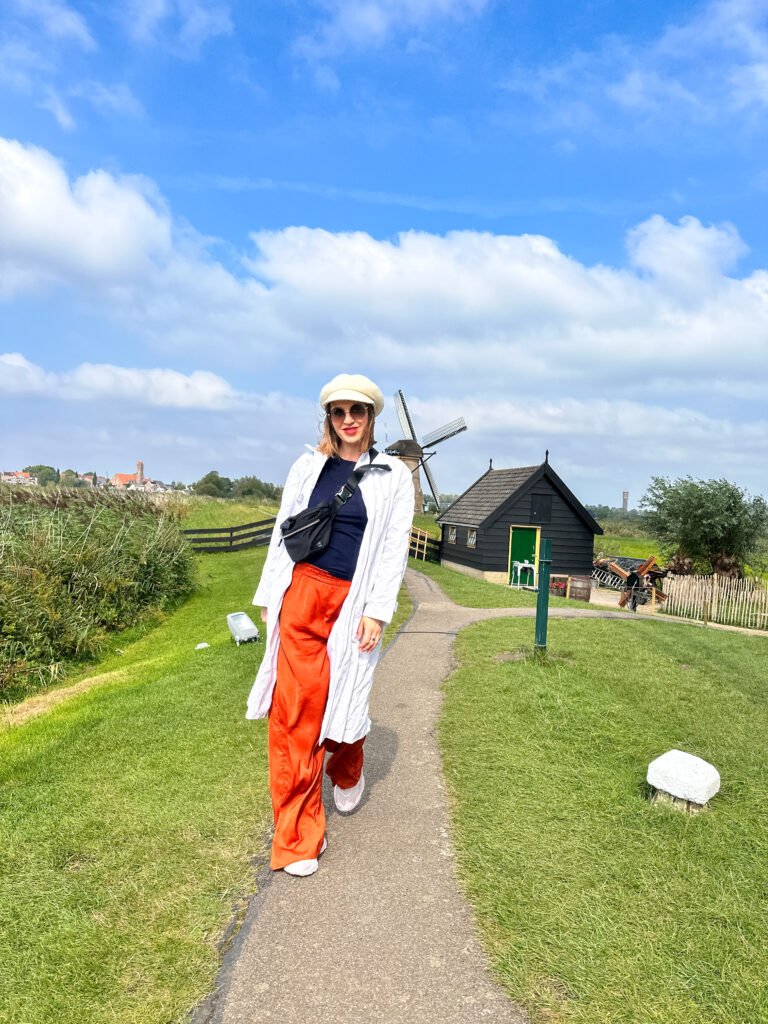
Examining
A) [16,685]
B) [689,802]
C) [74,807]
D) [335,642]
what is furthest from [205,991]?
[16,685]

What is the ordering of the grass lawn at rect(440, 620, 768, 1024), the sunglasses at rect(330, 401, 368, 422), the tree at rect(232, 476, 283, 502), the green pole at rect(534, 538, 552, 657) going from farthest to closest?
the tree at rect(232, 476, 283, 502) → the green pole at rect(534, 538, 552, 657) → the sunglasses at rect(330, 401, 368, 422) → the grass lawn at rect(440, 620, 768, 1024)

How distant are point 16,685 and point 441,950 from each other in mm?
8673

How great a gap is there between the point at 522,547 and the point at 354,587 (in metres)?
21.6

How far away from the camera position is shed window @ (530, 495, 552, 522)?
80.0ft

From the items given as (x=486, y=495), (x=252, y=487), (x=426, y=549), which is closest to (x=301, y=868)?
(x=486, y=495)

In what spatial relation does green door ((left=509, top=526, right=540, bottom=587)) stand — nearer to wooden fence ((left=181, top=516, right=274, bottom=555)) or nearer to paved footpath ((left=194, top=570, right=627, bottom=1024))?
wooden fence ((left=181, top=516, right=274, bottom=555))

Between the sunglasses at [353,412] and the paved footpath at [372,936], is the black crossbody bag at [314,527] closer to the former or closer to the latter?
the sunglasses at [353,412]

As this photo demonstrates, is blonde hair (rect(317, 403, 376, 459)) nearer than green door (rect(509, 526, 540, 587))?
Yes

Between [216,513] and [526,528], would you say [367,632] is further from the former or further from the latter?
[216,513]

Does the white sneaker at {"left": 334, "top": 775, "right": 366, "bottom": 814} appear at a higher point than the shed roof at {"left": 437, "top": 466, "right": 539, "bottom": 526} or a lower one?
lower

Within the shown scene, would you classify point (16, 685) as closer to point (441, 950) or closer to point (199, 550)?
point (441, 950)

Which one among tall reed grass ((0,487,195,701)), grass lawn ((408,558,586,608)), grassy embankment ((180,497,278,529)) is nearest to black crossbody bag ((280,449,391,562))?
tall reed grass ((0,487,195,701))

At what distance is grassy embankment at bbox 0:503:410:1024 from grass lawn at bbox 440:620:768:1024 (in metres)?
1.23

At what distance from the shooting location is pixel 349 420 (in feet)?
11.4
